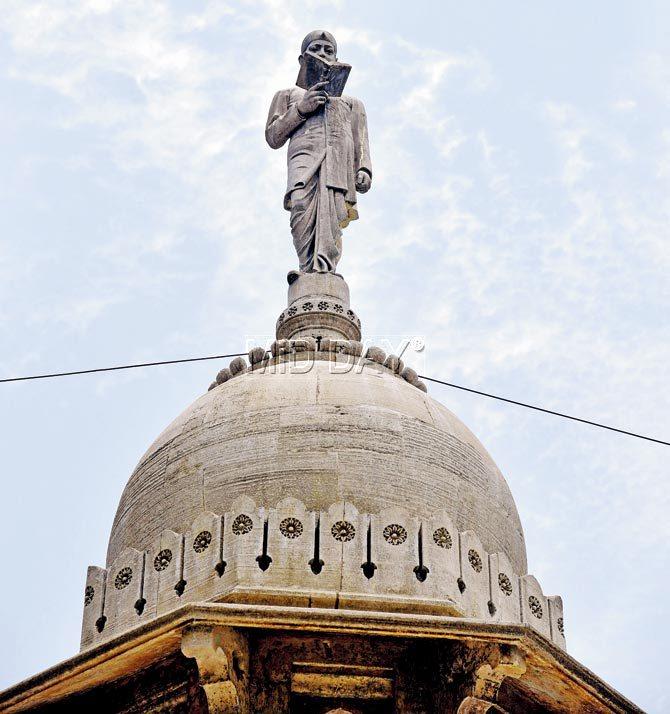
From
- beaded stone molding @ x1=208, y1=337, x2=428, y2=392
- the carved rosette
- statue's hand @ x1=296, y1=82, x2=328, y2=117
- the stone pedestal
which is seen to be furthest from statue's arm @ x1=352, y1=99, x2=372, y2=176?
beaded stone molding @ x1=208, y1=337, x2=428, y2=392

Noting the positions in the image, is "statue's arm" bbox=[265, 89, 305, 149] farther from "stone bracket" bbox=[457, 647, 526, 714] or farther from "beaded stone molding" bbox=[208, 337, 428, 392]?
"stone bracket" bbox=[457, 647, 526, 714]

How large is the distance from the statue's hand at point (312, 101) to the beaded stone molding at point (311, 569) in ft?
22.7

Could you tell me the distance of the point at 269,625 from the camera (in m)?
17.0

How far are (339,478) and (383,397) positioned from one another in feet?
4.61

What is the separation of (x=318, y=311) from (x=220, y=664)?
5639 millimetres

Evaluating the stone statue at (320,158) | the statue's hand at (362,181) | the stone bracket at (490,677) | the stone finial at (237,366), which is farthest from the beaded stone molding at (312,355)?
the stone bracket at (490,677)

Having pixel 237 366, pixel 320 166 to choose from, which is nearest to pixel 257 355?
pixel 237 366

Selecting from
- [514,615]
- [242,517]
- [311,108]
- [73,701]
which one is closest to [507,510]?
[514,615]

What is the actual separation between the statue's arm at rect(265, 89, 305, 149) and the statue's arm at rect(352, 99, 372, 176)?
2.11 feet

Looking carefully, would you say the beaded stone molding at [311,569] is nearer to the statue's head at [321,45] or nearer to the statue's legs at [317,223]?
the statue's legs at [317,223]

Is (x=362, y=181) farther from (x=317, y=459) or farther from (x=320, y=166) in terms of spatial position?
(x=317, y=459)

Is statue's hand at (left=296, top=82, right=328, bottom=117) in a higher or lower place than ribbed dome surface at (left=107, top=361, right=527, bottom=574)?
higher

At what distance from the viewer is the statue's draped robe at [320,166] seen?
22875 millimetres

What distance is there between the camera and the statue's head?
24.2 meters
